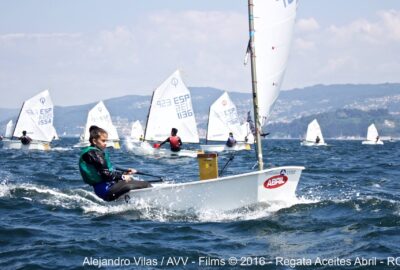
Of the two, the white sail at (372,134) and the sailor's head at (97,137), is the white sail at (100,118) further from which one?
the white sail at (372,134)

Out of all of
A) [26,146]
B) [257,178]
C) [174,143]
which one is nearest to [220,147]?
[26,146]

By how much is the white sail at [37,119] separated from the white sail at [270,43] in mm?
33740

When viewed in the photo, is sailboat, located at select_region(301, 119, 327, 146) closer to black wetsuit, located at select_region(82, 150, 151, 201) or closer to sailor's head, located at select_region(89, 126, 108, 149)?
black wetsuit, located at select_region(82, 150, 151, 201)

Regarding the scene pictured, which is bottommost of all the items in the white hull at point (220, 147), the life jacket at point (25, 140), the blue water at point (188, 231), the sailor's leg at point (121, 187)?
the blue water at point (188, 231)

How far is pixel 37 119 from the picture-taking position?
43656mm

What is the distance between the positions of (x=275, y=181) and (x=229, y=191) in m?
0.90

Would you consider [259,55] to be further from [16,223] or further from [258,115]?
[16,223]

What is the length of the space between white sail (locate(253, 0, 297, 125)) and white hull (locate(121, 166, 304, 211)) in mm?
1225

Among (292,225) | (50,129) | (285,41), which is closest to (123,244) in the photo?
(292,225)

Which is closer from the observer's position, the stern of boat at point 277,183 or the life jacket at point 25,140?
the stern of boat at point 277,183

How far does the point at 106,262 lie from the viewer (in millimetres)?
8086

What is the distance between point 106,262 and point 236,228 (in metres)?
2.94

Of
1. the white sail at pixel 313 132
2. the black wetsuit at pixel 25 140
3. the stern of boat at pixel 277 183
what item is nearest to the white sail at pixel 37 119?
the black wetsuit at pixel 25 140

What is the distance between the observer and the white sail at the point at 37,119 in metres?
43.4
